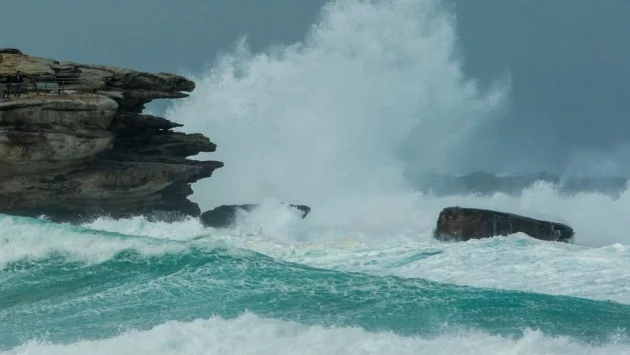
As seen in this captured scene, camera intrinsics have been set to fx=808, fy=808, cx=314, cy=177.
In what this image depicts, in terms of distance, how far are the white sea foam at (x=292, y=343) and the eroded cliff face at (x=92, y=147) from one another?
13.2 meters

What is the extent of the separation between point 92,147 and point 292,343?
15.7m

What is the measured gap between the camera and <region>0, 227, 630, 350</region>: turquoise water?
41.1ft

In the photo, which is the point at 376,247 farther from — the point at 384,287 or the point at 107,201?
the point at 107,201

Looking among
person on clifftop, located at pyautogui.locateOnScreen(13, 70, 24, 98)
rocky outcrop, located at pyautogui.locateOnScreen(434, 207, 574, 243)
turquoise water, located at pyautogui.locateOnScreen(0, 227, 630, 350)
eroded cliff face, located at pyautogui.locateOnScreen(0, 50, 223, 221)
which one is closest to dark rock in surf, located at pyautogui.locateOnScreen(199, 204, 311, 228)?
eroded cliff face, located at pyautogui.locateOnScreen(0, 50, 223, 221)

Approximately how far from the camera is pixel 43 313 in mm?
14438

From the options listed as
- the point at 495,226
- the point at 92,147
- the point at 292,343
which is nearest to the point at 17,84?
the point at 92,147

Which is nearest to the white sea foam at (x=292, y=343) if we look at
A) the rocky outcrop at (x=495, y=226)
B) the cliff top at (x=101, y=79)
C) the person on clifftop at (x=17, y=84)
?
the rocky outcrop at (x=495, y=226)

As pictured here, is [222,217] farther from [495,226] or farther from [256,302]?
[256,302]

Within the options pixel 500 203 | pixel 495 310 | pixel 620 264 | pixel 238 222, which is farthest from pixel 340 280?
pixel 500 203

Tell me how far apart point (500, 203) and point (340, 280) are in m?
24.9

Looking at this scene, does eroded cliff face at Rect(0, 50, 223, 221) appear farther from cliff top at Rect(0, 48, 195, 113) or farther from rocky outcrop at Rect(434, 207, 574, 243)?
rocky outcrop at Rect(434, 207, 574, 243)

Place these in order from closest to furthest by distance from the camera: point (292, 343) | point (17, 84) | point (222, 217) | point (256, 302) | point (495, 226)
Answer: point (292, 343) < point (256, 302) < point (495, 226) < point (17, 84) < point (222, 217)

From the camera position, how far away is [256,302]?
46.6ft

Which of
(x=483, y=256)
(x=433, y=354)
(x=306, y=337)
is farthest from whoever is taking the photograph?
(x=483, y=256)
